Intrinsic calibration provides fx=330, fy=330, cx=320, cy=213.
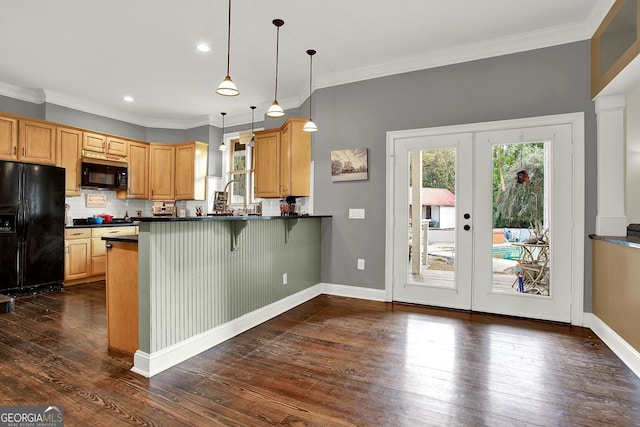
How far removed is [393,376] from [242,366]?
1.05 meters

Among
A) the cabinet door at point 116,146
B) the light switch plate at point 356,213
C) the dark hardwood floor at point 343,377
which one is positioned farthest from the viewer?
the cabinet door at point 116,146

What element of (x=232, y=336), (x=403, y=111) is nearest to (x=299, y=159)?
(x=403, y=111)

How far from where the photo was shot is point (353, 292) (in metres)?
4.26

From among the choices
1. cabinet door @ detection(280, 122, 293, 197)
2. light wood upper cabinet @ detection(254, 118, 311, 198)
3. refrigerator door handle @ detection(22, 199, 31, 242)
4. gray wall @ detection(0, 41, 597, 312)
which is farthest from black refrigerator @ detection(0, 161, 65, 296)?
cabinet door @ detection(280, 122, 293, 197)

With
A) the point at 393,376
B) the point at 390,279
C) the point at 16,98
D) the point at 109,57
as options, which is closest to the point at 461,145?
the point at 390,279

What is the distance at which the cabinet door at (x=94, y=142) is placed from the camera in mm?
5398

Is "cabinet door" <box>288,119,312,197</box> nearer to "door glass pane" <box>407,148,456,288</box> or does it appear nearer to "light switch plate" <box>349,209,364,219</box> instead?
"light switch plate" <box>349,209,364,219</box>

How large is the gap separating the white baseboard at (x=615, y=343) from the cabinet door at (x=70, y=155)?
681 cm

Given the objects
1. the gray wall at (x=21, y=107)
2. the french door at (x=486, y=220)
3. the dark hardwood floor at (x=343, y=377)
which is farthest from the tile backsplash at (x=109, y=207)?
the french door at (x=486, y=220)

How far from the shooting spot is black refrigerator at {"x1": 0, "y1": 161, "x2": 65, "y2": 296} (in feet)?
13.8

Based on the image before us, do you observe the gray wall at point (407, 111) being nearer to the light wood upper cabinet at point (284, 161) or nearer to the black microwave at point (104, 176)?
the light wood upper cabinet at point (284, 161)

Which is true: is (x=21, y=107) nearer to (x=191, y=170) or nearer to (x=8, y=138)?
(x=8, y=138)

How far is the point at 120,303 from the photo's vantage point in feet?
8.50

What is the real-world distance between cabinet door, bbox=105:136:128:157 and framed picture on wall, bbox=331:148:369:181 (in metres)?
4.09
